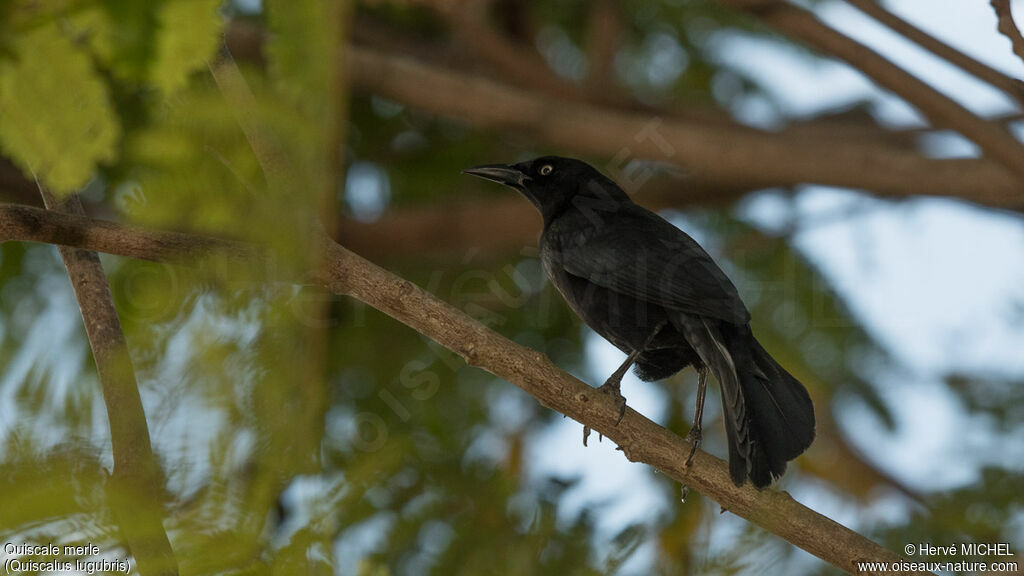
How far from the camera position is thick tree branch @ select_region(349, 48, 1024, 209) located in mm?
5465

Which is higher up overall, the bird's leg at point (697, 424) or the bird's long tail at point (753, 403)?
the bird's long tail at point (753, 403)

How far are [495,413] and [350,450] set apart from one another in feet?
7.92

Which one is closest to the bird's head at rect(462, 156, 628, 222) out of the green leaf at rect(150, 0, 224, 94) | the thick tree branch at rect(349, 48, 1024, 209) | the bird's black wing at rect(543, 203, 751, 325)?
the bird's black wing at rect(543, 203, 751, 325)

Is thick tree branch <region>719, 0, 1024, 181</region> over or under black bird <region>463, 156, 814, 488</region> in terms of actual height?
over

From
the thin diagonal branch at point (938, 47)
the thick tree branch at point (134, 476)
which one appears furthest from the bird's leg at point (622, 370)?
the thick tree branch at point (134, 476)

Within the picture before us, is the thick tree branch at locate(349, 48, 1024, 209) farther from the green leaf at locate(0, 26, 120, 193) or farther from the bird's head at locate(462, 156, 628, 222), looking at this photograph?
the green leaf at locate(0, 26, 120, 193)

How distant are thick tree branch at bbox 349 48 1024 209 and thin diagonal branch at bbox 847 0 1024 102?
1358 millimetres

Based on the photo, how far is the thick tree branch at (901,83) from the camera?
4207 mm

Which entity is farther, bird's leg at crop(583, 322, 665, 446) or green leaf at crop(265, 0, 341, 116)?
bird's leg at crop(583, 322, 665, 446)

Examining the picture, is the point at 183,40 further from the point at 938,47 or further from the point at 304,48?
the point at 938,47

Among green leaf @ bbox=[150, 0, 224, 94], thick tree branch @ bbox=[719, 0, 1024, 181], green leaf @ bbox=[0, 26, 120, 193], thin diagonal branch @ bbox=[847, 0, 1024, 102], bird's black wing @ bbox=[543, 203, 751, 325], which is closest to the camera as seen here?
green leaf @ bbox=[150, 0, 224, 94]

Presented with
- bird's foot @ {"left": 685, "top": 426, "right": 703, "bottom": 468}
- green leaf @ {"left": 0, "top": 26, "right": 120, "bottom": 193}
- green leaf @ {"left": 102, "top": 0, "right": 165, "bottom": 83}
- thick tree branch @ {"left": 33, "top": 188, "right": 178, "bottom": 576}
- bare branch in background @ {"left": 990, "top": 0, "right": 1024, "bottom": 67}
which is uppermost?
green leaf @ {"left": 102, "top": 0, "right": 165, "bottom": 83}

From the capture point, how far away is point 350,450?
3379mm

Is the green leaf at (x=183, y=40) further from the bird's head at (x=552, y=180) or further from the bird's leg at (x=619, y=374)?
the bird's head at (x=552, y=180)
